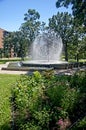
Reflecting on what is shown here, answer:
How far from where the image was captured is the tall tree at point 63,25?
2212 inches

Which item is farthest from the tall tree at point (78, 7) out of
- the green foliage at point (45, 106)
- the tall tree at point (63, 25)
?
the tall tree at point (63, 25)

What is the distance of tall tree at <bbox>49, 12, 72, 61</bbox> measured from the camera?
56188mm

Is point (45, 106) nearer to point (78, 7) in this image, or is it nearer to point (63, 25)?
point (78, 7)

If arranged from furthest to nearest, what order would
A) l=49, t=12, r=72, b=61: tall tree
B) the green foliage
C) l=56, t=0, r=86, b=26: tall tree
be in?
l=49, t=12, r=72, b=61: tall tree → l=56, t=0, r=86, b=26: tall tree → the green foliage

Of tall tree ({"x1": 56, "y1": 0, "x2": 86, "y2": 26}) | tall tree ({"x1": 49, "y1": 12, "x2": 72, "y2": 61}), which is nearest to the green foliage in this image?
tall tree ({"x1": 56, "y1": 0, "x2": 86, "y2": 26})

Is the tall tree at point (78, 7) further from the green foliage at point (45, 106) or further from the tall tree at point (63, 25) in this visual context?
the tall tree at point (63, 25)

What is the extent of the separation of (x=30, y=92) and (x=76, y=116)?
7.46 ft

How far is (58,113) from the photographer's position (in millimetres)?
8016

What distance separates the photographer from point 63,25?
188 feet

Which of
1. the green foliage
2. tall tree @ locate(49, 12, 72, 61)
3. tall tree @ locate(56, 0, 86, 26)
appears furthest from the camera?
tall tree @ locate(49, 12, 72, 61)

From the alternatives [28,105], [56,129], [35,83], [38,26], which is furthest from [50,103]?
[38,26]

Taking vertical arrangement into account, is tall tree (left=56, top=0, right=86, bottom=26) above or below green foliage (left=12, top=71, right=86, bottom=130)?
above

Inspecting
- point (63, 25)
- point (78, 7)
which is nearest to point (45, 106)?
point (78, 7)

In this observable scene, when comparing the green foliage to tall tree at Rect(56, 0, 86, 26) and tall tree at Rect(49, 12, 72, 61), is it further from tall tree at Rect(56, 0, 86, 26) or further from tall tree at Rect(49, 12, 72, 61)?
tall tree at Rect(49, 12, 72, 61)
